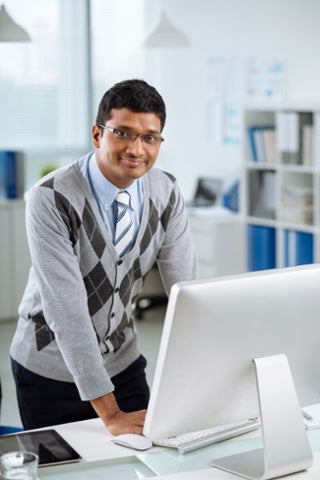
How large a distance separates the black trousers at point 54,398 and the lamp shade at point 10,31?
2.86 meters

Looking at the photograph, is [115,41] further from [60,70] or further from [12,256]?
[12,256]

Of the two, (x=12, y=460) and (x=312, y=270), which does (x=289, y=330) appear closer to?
(x=312, y=270)

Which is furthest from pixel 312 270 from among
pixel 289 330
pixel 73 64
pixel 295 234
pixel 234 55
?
pixel 73 64

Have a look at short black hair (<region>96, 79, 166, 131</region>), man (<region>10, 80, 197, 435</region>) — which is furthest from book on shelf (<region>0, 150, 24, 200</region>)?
short black hair (<region>96, 79, 166, 131</region>)

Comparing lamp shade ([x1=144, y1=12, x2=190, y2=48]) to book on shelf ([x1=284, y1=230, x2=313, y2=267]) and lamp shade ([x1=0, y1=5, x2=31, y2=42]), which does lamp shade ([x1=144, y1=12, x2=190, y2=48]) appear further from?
book on shelf ([x1=284, y1=230, x2=313, y2=267])

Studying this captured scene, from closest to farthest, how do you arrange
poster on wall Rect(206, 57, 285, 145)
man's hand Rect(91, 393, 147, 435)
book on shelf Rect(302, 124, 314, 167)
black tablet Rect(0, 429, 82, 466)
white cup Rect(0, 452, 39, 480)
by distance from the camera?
white cup Rect(0, 452, 39, 480) < black tablet Rect(0, 429, 82, 466) < man's hand Rect(91, 393, 147, 435) < book on shelf Rect(302, 124, 314, 167) < poster on wall Rect(206, 57, 285, 145)

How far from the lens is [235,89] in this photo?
6477 mm

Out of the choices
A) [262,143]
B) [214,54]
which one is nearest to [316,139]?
[262,143]

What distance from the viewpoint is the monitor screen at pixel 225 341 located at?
1.79m

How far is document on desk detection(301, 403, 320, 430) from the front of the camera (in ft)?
7.30

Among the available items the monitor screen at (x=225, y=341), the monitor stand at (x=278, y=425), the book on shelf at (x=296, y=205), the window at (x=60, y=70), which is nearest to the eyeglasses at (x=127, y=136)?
the monitor screen at (x=225, y=341)

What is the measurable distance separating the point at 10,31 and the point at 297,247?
2.21 meters

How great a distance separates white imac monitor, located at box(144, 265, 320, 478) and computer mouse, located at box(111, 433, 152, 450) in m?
Result: 0.16

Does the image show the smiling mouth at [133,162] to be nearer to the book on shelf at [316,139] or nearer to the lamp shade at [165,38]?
the book on shelf at [316,139]
